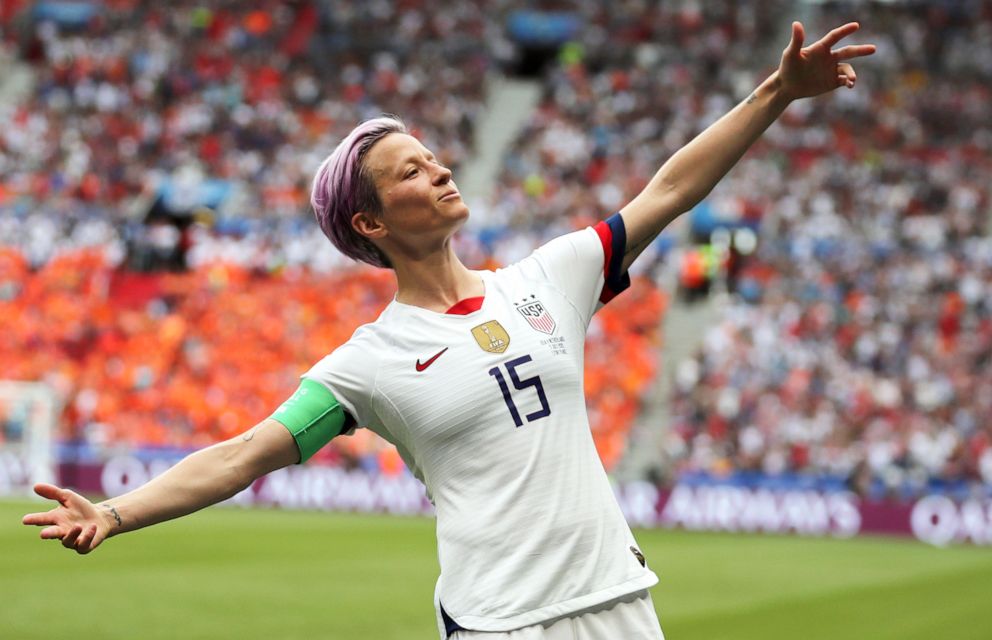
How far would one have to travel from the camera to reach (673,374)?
83.1 ft

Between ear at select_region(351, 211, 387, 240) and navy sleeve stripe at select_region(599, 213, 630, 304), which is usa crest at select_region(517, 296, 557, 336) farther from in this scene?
ear at select_region(351, 211, 387, 240)

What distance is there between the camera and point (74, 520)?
3.52 m

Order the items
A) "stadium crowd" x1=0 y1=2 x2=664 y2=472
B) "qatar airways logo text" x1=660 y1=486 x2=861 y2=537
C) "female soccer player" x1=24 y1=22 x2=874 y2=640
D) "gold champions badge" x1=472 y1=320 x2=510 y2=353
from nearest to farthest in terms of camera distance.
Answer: "female soccer player" x1=24 y1=22 x2=874 y2=640 → "gold champions badge" x1=472 y1=320 x2=510 y2=353 → "qatar airways logo text" x1=660 y1=486 x2=861 y2=537 → "stadium crowd" x1=0 y1=2 x2=664 y2=472

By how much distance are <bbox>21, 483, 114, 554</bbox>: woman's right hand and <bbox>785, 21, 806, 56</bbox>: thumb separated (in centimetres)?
228

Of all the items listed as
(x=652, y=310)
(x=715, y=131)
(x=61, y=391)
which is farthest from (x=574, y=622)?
(x=61, y=391)

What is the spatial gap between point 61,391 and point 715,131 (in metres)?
24.3

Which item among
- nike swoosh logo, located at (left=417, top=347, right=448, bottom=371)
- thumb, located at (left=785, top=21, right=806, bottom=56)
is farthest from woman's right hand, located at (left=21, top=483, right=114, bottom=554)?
thumb, located at (left=785, top=21, right=806, bottom=56)

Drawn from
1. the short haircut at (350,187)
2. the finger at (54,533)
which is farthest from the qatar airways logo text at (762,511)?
the finger at (54,533)

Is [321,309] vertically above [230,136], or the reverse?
[230,136]

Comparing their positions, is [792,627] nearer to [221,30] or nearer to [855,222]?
[855,222]

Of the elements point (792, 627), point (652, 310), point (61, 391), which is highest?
point (61, 391)

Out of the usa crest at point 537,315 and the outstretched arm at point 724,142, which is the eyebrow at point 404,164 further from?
the outstretched arm at point 724,142

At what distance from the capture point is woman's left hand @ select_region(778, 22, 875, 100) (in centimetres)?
403

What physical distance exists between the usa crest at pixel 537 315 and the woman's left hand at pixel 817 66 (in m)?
1.04
